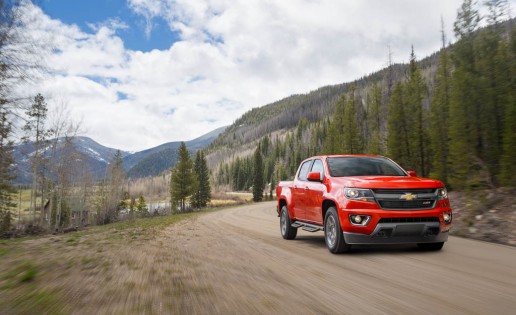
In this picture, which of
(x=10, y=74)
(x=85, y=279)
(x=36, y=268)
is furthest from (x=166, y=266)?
(x=10, y=74)

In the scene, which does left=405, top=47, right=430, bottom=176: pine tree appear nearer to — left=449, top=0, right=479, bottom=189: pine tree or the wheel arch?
left=449, top=0, right=479, bottom=189: pine tree

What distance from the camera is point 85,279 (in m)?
4.89

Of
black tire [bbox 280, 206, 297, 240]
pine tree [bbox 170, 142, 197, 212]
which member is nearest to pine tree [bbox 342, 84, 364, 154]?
pine tree [bbox 170, 142, 197, 212]

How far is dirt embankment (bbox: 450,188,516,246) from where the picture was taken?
9.94 metres

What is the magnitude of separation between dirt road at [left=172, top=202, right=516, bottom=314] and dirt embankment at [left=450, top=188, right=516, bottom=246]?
2059 mm

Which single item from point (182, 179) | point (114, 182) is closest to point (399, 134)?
point (182, 179)

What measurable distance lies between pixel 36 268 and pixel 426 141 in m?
32.2

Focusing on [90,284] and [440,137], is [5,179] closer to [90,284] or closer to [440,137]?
[440,137]

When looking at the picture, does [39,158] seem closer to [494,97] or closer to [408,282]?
[494,97]

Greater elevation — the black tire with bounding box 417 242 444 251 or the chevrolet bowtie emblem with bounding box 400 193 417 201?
the chevrolet bowtie emblem with bounding box 400 193 417 201

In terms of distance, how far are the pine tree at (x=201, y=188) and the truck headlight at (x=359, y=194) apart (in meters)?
66.7

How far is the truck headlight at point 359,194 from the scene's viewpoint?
7270 millimetres

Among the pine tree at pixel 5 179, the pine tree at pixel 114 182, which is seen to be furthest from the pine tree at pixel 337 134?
the pine tree at pixel 5 179

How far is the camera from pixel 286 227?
10766 millimetres
